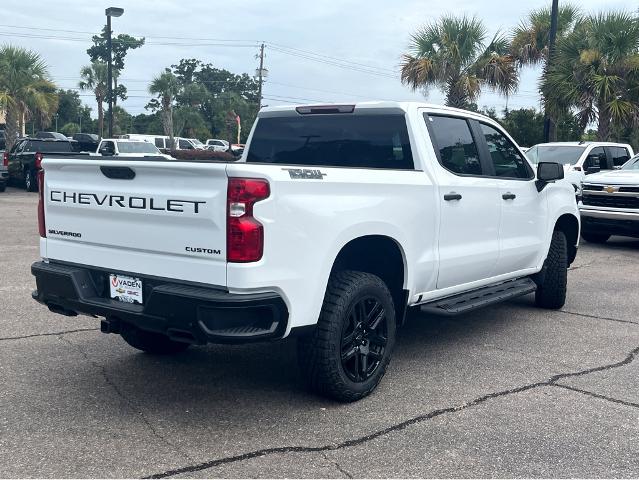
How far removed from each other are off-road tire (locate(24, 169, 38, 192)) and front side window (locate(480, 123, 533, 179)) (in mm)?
19086

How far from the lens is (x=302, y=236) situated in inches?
160

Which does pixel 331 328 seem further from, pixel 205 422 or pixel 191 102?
pixel 191 102

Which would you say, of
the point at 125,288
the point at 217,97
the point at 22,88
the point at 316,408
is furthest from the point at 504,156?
the point at 217,97

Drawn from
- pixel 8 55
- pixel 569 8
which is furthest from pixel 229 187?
pixel 8 55

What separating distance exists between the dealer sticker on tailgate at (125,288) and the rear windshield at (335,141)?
1970 mm

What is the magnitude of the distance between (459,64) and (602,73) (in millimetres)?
5497

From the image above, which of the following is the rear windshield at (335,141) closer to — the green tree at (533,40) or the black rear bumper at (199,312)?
the black rear bumper at (199,312)

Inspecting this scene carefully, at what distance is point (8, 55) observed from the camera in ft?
97.4

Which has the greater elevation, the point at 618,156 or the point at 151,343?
Result: the point at 618,156

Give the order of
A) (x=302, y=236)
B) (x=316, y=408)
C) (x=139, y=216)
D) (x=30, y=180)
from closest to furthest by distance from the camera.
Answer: (x=302, y=236) → (x=139, y=216) → (x=316, y=408) → (x=30, y=180)

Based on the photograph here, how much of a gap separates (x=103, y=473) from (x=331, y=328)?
1473 millimetres

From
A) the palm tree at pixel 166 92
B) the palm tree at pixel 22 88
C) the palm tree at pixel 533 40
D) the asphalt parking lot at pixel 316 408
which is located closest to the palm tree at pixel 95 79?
the palm tree at pixel 166 92

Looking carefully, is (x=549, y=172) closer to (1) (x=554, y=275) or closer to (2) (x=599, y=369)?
(1) (x=554, y=275)

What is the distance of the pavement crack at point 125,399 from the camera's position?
3895 mm
